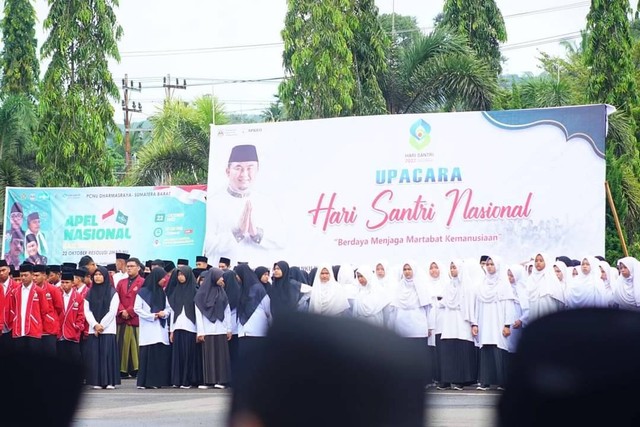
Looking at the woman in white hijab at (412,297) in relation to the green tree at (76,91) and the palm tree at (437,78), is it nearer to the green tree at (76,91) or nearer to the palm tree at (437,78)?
the palm tree at (437,78)

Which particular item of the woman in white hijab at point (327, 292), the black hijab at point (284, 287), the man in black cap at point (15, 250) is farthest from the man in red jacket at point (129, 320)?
the woman in white hijab at point (327, 292)

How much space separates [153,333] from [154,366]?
0.44 metres

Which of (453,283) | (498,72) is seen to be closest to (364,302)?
(453,283)

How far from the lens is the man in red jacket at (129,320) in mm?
17516

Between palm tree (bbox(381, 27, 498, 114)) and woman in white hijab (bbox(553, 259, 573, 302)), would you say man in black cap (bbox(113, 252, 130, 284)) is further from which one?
palm tree (bbox(381, 27, 498, 114))

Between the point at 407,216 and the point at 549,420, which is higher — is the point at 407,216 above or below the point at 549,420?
above

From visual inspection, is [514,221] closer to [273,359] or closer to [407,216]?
[407,216]

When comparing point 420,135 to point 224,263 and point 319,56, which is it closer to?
point 224,263

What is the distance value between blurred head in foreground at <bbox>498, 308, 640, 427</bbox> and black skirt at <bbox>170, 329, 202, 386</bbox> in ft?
50.9

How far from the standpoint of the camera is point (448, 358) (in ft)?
52.0

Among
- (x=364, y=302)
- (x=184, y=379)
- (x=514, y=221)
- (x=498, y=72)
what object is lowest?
(x=184, y=379)

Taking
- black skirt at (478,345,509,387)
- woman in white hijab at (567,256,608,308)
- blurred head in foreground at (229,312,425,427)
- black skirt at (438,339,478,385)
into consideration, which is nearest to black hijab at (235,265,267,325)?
black skirt at (438,339,478,385)

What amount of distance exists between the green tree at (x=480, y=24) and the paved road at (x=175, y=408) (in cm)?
1395

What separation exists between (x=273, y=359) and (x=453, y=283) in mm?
14577
